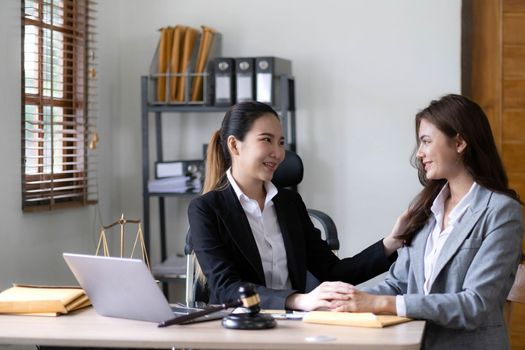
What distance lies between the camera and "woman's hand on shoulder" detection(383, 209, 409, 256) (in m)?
2.79

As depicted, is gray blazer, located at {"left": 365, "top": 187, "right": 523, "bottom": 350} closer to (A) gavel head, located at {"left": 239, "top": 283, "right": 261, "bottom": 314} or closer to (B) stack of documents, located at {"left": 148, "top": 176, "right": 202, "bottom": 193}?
(A) gavel head, located at {"left": 239, "top": 283, "right": 261, "bottom": 314}

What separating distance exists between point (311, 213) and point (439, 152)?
110cm

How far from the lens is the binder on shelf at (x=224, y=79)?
4797mm

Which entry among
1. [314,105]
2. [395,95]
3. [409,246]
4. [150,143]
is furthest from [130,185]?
[409,246]

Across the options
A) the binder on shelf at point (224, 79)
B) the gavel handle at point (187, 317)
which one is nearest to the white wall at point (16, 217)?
the binder on shelf at point (224, 79)

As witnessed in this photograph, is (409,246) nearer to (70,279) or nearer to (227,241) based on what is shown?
(227,241)

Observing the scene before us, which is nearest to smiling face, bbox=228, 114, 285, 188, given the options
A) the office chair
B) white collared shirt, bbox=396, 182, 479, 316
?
the office chair

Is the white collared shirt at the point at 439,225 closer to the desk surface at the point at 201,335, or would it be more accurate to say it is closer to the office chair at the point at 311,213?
the desk surface at the point at 201,335

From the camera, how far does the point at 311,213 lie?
3662 millimetres

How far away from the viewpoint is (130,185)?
530 centimetres

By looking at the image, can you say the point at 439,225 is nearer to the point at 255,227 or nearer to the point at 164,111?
the point at 255,227

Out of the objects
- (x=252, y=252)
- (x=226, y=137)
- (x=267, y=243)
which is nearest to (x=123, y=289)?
(x=252, y=252)

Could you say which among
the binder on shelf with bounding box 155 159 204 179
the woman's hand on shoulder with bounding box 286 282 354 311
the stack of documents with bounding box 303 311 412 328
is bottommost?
the stack of documents with bounding box 303 311 412 328

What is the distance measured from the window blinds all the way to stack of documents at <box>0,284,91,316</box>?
157 cm
